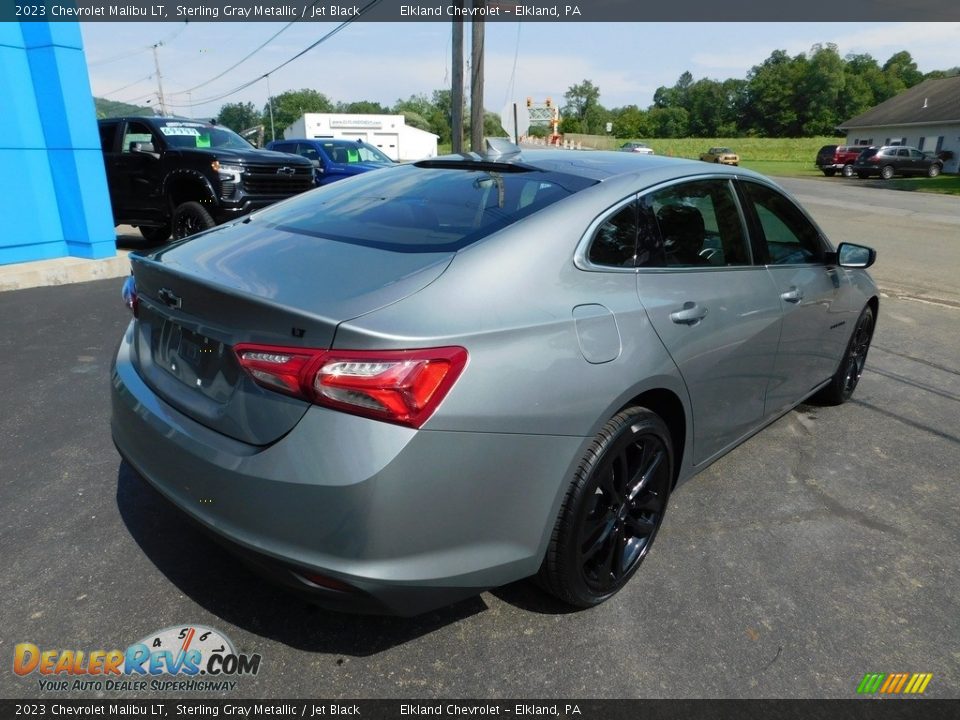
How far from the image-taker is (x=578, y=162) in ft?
9.66

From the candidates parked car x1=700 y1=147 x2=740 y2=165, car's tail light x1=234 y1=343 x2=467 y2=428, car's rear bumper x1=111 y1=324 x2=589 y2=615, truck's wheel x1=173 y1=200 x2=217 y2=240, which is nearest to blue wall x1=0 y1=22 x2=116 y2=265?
truck's wheel x1=173 y1=200 x2=217 y2=240

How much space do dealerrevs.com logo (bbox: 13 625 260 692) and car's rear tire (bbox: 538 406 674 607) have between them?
42.4 inches

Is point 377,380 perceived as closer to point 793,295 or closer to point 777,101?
point 793,295

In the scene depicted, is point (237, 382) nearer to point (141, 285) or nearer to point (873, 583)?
point (141, 285)

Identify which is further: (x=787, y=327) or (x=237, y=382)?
(x=787, y=327)

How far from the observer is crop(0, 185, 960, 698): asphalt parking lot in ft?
7.20

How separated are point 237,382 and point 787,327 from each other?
8.66ft

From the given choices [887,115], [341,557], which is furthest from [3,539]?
[887,115]

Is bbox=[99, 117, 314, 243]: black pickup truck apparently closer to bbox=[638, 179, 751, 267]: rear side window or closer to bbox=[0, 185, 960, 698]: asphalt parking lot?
bbox=[0, 185, 960, 698]: asphalt parking lot

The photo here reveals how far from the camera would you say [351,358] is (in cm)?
179

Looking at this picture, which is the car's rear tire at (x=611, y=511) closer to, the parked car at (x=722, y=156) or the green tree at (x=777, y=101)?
the parked car at (x=722, y=156)

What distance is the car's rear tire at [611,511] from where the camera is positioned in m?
2.21

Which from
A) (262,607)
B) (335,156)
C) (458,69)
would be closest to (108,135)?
(335,156)

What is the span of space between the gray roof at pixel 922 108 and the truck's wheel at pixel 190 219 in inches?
1961
